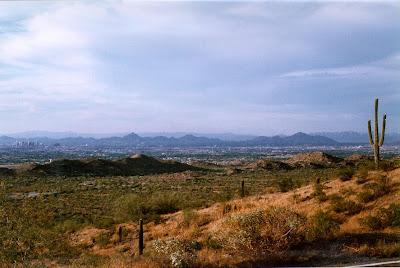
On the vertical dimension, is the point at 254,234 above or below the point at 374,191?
below

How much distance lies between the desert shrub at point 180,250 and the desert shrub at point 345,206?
651 centimetres

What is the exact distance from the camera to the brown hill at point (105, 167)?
236 feet

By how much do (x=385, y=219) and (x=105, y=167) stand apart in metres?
74.0

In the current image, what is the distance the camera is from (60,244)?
464 inches

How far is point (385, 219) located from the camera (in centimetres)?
1297

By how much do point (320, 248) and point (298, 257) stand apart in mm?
1498

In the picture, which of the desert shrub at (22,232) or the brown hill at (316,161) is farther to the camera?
the brown hill at (316,161)

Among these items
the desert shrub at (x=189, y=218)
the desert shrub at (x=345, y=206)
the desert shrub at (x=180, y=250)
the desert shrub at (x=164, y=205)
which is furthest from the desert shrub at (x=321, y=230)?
the desert shrub at (x=164, y=205)

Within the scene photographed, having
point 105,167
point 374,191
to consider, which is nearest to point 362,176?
point 374,191

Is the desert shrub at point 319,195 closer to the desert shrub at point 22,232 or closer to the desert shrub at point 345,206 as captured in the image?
the desert shrub at point 345,206

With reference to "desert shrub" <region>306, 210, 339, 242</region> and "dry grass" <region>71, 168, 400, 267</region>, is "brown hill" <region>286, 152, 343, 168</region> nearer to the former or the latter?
"dry grass" <region>71, 168, 400, 267</region>

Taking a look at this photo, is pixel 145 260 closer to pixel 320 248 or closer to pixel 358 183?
pixel 320 248

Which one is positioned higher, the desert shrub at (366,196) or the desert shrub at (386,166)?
the desert shrub at (386,166)

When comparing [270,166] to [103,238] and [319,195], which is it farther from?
[103,238]
